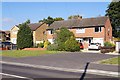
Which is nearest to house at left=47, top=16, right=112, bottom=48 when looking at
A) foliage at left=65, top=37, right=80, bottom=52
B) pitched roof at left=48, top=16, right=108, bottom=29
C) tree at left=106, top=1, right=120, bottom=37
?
pitched roof at left=48, top=16, right=108, bottom=29

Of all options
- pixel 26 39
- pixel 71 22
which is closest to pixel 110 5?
pixel 71 22

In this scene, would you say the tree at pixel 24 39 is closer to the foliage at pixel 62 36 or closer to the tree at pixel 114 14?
the foliage at pixel 62 36

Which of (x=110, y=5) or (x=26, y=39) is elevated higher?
(x=110, y=5)

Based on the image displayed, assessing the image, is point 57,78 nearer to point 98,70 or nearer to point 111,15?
point 98,70

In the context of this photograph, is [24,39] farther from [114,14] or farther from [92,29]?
[114,14]

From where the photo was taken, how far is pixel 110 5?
69000mm

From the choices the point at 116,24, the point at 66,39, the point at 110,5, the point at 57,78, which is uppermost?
the point at 110,5

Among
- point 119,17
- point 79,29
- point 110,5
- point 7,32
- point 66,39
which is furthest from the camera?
point 7,32

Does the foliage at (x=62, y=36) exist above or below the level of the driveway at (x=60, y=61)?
above

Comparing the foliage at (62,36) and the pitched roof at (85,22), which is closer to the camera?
the foliage at (62,36)

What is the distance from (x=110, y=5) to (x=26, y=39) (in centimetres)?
2691

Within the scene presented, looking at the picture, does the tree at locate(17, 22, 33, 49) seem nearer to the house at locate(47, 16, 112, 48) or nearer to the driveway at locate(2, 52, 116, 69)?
the house at locate(47, 16, 112, 48)

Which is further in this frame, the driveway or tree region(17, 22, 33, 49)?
tree region(17, 22, 33, 49)

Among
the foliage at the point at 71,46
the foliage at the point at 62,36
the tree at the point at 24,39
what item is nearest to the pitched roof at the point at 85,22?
the tree at the point at 24,39
